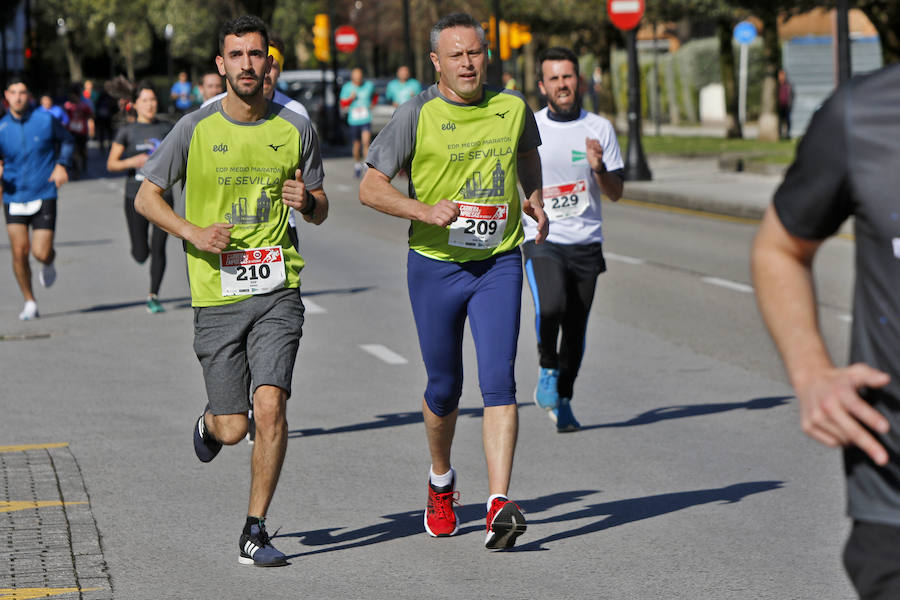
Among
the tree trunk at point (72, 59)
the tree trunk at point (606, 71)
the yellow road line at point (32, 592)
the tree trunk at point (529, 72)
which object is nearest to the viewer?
the yellow road line at point (32, 592)

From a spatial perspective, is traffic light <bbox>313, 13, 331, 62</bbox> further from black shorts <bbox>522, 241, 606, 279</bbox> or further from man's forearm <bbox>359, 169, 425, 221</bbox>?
man's forearm <bbox>359, 169, 425, 221</bbox>

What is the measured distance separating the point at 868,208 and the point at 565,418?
560cm

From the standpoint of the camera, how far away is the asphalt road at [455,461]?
5785mm

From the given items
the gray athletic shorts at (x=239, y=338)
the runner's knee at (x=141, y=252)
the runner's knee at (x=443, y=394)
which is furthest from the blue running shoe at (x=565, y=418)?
the runner's knee at (x=141, y=252)

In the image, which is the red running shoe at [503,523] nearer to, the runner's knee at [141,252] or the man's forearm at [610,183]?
the man's forearm at [610,183]

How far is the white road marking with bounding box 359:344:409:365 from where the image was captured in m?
10.8

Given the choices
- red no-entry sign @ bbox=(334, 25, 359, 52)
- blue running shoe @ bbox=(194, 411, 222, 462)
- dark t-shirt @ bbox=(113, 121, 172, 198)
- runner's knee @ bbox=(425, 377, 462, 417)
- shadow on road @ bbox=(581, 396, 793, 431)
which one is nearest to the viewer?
runner's knee @ bbox=(425, 377, 462, 417)

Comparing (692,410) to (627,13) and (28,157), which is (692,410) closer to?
(28,157)

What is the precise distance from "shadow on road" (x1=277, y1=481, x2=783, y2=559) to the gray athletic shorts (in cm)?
65

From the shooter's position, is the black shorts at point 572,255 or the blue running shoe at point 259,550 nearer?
the blue running shoe at point 259,550

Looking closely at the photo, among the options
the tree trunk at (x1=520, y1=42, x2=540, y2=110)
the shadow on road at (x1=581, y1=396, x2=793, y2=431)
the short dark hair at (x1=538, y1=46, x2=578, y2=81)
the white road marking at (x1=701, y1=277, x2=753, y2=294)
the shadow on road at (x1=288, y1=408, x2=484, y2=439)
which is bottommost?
the tree trunk at (x1=520, y1=42, x2=540, y2=110)

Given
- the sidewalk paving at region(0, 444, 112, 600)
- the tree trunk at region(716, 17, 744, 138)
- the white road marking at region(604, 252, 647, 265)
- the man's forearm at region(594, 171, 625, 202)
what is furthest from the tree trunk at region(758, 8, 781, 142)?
the sidewalk paving at region(0, 444, 112, 600)

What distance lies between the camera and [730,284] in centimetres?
1439

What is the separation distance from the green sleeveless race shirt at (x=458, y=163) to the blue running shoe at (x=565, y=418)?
2.34 meters
